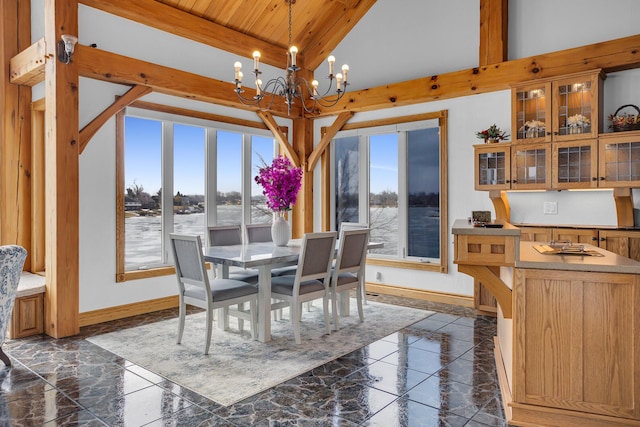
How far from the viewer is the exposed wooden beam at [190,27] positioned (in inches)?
177

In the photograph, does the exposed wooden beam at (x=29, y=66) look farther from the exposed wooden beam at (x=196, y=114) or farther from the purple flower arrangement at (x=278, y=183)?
the purple flower arrangement at (x=278, y=183)

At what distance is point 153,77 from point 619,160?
15.4ft

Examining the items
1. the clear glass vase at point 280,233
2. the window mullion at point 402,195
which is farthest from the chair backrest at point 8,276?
the window mullion at point 402,195

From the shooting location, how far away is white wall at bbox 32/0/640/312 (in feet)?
14.3

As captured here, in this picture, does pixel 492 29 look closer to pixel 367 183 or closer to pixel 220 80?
pixel 367 183

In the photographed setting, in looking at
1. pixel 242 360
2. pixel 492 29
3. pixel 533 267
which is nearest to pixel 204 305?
pixel 242 360

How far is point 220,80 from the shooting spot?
5.48 meters

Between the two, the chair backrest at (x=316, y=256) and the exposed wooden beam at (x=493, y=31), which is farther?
the exposed wooden beam at (x=493, y=31)

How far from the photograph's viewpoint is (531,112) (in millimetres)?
4449

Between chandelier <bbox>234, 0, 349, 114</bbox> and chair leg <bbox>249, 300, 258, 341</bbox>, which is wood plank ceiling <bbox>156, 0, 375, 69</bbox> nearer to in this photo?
chandelier <bbox>234, 0, 349, 114</bbox>

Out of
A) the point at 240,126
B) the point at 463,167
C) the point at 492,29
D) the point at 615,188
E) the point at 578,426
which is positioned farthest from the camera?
the point at 240,126

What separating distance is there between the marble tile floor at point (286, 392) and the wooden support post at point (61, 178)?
1.02 feet

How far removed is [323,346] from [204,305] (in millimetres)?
1056

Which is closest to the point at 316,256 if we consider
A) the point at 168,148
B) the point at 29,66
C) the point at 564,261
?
the point at 564,261
